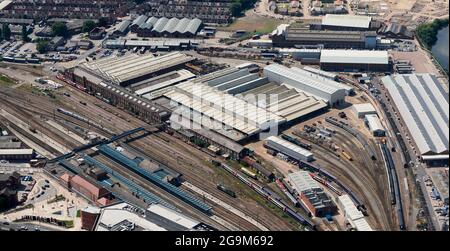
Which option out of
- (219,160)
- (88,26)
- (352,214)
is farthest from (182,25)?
(352,214)

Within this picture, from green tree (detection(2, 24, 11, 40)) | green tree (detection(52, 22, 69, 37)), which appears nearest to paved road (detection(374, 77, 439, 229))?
green tree (detection(52, 22, 69, 37))

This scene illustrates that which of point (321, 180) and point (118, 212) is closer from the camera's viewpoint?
point (118, 212)

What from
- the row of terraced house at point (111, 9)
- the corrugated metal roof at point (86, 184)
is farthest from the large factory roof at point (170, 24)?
the corrugated metal roof at point (86, 184)

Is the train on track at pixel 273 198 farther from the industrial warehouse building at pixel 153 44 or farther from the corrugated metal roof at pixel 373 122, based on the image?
the industrial warehouse building at pixel 153 44

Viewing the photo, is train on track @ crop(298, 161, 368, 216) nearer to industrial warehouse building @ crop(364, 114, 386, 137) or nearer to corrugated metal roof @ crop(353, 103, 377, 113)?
industrial warehouse building @ crop(364, 114, 386, 137)
